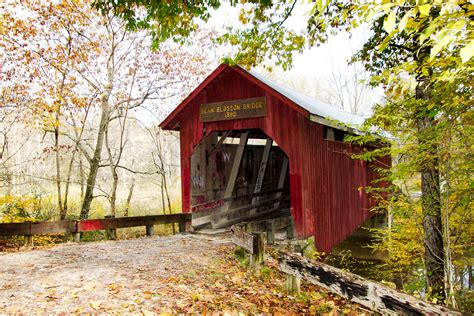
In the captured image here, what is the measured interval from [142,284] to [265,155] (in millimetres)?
8481

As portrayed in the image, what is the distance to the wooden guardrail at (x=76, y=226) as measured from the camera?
7.82 metres

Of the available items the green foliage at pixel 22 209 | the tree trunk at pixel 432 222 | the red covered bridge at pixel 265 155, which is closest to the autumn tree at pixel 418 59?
the tree trunk at pixel 432 222

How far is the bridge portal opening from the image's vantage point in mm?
10800

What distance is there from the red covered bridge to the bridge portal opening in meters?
0.03

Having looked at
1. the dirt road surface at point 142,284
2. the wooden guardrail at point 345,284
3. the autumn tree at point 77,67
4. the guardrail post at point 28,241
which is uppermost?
the autumn tree at point 77,67

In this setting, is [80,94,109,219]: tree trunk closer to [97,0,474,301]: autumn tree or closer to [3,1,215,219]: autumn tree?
[3,1,215,219]: autumn tree

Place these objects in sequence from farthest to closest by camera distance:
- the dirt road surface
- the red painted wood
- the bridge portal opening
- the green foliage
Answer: the green foliage
the bridge portal opening
the red painted wood
the dirt road surface

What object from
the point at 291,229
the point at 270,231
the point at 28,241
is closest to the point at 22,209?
the point at 28,241

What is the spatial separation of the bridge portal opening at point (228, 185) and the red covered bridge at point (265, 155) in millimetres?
33

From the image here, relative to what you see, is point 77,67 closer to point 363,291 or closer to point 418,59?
point 418,59

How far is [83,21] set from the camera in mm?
13625

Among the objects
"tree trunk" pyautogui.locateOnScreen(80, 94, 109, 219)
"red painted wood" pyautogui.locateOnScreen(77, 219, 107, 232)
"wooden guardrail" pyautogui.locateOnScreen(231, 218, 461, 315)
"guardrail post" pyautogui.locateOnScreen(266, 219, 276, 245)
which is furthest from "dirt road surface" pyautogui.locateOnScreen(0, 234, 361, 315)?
"tree trunk" pyautogui.locateOnScreen(80, 94, 109, 219)

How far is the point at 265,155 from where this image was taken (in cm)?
1306

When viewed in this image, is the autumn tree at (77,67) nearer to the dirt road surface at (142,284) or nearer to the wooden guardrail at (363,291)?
the dirt road surface at (142,284)
